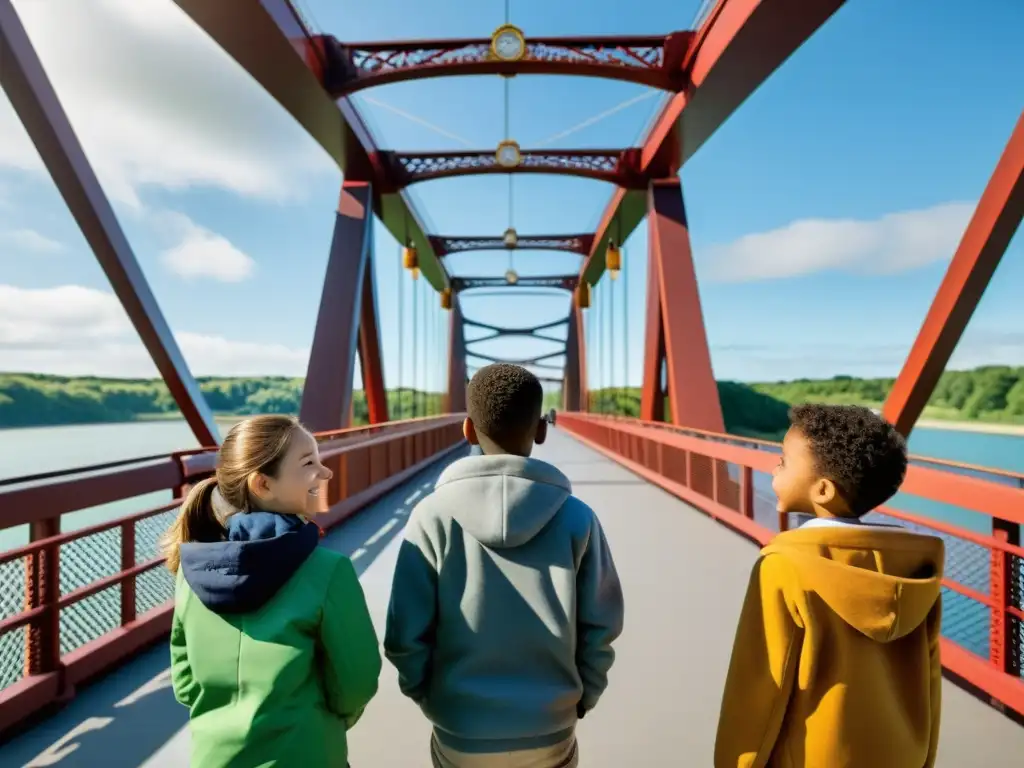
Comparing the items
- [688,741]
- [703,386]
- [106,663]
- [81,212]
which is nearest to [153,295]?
[81,212]

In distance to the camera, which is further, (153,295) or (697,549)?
(153,295)

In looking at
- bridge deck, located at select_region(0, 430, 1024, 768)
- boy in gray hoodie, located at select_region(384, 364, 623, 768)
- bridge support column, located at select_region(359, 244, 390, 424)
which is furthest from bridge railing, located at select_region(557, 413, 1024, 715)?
bridge support column, located at select_region(359, 244, 390, 424)

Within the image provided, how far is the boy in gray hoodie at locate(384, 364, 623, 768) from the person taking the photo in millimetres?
1208

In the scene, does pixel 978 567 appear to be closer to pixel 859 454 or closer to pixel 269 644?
pixel 859 454

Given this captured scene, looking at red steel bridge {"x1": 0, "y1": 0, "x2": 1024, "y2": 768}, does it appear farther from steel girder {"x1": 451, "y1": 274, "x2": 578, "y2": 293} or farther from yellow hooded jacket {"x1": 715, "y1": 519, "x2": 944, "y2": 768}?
steel girder {"x1": 451, "y1": 274, "x2": 578, "y2": 293}

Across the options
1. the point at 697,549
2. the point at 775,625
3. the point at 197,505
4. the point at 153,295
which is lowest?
the point at 697,549

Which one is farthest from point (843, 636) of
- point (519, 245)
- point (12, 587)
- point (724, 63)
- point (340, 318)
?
point (519, 245)

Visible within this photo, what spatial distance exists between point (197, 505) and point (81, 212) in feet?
13.5

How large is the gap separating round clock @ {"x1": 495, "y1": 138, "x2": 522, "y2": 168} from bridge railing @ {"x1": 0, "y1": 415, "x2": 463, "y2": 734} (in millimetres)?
8495

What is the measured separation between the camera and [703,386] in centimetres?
1002

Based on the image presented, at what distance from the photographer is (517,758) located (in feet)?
4.00

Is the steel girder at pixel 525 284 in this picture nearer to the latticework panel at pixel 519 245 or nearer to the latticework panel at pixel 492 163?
the latticework panel at pixel 519 245

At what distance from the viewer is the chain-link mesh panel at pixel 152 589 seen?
307cm

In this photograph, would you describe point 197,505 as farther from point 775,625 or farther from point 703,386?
point 703,386
